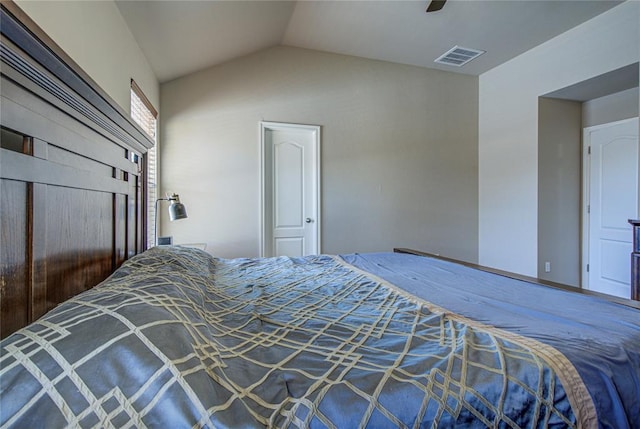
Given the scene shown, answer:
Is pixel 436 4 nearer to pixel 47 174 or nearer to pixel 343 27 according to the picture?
pixel 343 27

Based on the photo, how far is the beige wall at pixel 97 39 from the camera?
1225 millimetres

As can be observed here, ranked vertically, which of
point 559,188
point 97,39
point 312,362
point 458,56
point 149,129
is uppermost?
point 458,56

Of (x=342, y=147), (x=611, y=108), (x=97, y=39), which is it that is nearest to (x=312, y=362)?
(x=97, y=39)

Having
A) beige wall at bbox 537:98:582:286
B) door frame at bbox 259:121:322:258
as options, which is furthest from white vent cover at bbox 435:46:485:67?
door frame at bbox 259:121:322:258

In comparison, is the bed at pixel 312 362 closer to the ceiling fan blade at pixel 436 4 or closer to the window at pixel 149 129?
the window at pixel 149 129

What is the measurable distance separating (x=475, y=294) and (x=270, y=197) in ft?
8.84

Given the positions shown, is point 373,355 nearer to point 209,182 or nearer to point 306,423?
point 306,423

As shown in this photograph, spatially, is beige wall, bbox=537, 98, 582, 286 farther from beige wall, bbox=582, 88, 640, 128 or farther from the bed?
the bed

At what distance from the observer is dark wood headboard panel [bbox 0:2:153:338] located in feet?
2.16

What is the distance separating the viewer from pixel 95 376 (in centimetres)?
59

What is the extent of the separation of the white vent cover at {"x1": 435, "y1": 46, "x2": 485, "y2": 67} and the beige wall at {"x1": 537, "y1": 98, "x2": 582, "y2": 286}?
39.3 inches

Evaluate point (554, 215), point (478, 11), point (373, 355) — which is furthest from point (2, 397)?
point (554, 215)

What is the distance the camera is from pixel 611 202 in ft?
Answer: 12.0

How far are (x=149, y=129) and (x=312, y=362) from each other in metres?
2.97
